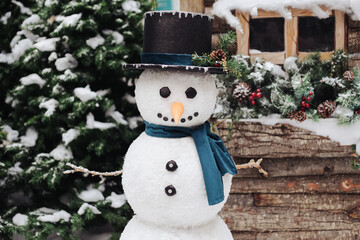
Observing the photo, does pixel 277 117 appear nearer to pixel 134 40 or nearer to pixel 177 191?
pixel 177 191

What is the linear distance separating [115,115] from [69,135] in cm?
35

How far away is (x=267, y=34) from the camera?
8.69 ft

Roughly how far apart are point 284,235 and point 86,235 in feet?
4.86

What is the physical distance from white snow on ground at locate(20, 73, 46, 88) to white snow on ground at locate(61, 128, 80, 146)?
409mm

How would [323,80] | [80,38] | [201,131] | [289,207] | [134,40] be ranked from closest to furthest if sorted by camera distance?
[201,131] → [323,80] → [289,207] → [80,38] → [134,40]

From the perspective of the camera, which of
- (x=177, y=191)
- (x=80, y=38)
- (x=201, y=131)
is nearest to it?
(x=177, y=191)

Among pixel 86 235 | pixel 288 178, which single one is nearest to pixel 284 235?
pixel 288 178

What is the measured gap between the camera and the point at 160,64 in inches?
67.0

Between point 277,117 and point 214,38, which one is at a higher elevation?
point 214,38

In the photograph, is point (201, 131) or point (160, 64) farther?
point (201, 131)

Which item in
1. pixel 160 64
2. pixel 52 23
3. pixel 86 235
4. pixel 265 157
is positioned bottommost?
pixel 86 235

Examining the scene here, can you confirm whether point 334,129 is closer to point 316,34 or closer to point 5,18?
point 316,34

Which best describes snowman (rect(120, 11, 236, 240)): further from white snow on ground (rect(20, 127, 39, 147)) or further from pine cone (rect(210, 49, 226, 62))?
white snow on ground (rect(20, 127, 39, 147))

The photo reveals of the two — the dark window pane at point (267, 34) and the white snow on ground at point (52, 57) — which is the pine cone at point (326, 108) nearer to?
the dark window pane at point (267, 34)
